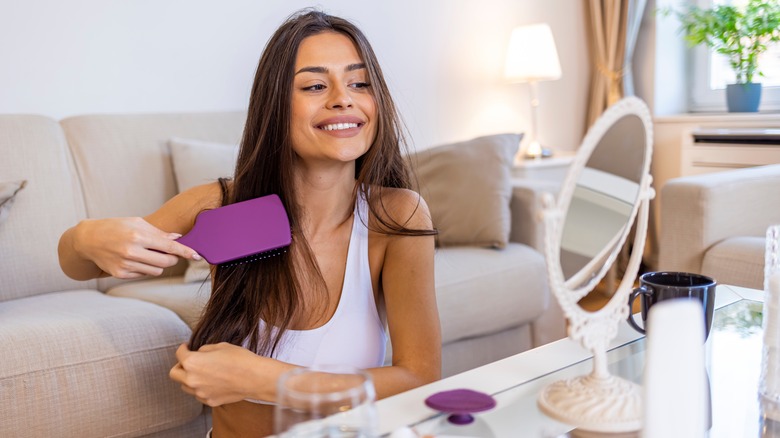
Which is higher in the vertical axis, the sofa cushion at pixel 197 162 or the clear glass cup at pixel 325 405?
the sofa cushion at pixel 197 162

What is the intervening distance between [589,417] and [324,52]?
0.69 m

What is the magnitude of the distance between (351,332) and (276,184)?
0.27 m

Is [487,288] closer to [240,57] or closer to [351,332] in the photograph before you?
[351,332]

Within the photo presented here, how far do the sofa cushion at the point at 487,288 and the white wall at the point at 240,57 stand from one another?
996 mm

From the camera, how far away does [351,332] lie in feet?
3.83

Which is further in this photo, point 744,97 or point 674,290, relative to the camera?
point 744,97

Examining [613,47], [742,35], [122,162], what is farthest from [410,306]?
[613,47]

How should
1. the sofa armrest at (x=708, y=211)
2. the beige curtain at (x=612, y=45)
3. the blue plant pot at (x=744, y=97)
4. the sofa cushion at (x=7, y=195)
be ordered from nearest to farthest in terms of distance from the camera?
the sofa cushion at (x=7, y=195) < the sofa armrest at (x=708, y=211) < the blue plant pot at (x=744, y=97) < the beige curtain at (x=612, y=45)

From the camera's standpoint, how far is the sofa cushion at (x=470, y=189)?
2291 millimetres

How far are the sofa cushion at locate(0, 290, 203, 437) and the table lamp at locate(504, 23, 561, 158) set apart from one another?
208cm

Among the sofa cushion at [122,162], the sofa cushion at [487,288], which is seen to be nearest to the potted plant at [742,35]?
the sofa cushion at [487,288]

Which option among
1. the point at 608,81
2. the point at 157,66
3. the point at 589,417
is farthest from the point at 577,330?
the point at 608,81

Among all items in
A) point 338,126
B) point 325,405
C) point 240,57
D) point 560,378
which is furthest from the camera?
point 240,57

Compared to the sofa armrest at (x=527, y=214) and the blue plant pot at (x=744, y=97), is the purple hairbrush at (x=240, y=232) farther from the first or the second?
the blue plant pot at (x=744, y=97)
